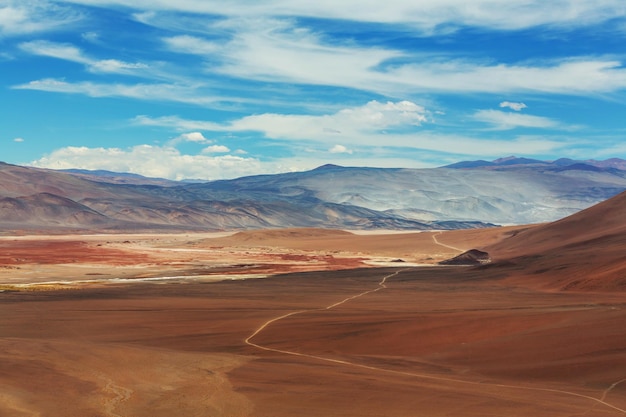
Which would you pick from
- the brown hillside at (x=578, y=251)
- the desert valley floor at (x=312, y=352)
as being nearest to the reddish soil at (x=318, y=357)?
the desert valley floor at (x=312, y=352)

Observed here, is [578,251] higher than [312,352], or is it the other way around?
[578,251]

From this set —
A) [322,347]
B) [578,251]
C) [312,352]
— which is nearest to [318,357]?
[312,352]

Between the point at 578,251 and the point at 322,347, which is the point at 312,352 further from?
the point at 578,251

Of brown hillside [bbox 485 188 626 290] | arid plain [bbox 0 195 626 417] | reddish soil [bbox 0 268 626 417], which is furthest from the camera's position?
brown hillside [bbox 485 188 626 290]

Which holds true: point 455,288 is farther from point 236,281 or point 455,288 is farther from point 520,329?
point 520,329

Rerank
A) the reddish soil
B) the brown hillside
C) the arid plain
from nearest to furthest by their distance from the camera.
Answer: the reddish soil
the arid plain
the brown hillside

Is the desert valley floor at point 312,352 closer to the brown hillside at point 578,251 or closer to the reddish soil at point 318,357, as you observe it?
the reddish soil at point 318,357

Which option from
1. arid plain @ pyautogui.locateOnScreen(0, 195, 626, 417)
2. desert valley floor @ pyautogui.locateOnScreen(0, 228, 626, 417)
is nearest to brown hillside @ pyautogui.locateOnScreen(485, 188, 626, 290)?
arid plain @ pyautogui.locateOnScreen(0, 195, 626, 417)

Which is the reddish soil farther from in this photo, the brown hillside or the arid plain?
the brown hillside
